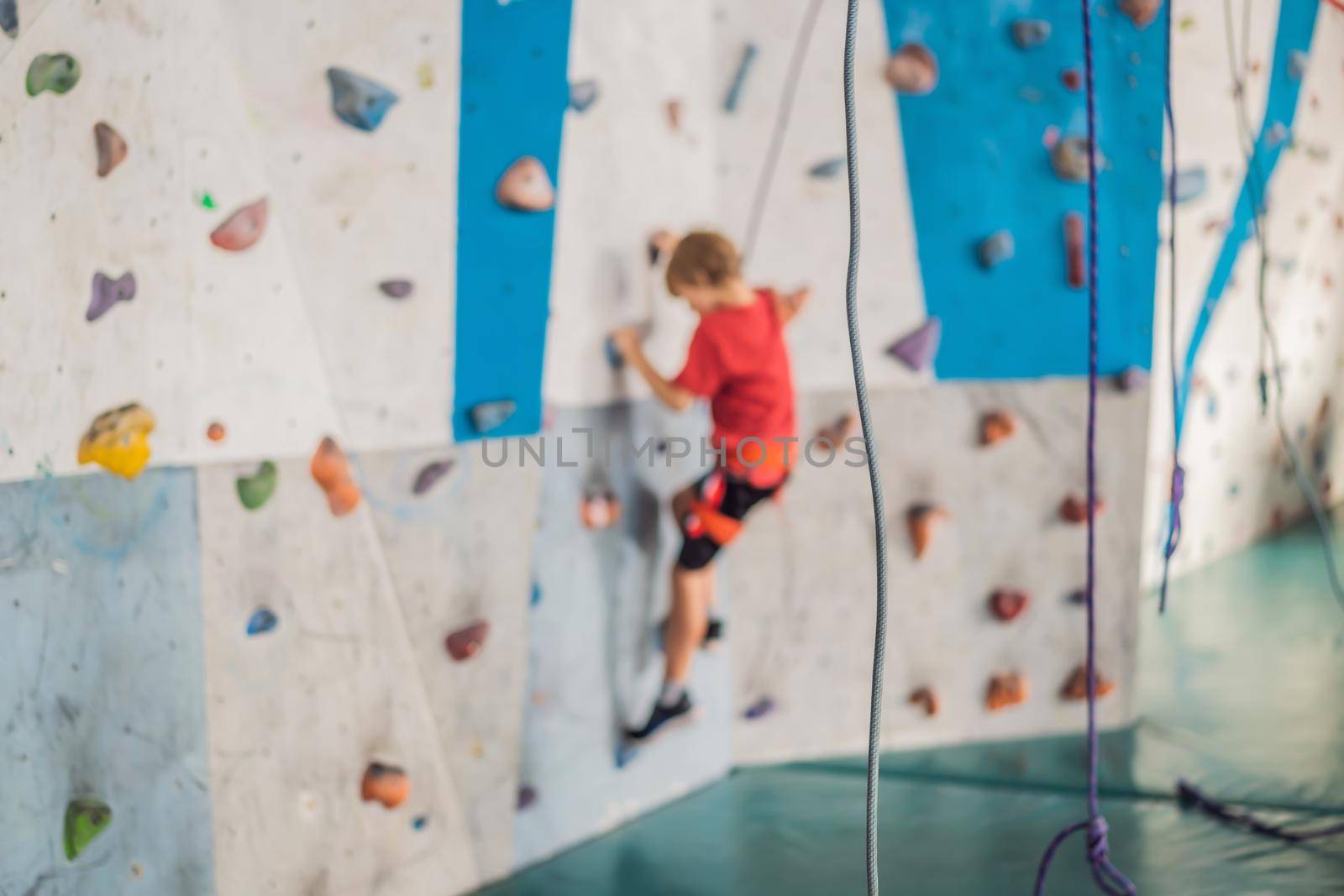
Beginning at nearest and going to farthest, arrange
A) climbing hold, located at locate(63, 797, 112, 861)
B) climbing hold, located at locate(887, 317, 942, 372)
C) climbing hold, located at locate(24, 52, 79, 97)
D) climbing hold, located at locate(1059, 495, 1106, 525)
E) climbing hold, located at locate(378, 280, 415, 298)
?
1. climbing hold, located at locate(24, 52, 79, 97)
2. climbing hold, located at locate(63, 797, 112, 861)
3. climbing hold, located at locate(378, 280, 415, 298)
4. climbing hold, located at locate(887, 317, 942, 372)
5. climbing hold, located at locate(1059, 495, 1106, 525)

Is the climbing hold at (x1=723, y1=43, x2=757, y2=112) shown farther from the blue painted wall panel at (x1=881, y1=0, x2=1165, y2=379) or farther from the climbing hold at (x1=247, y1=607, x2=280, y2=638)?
the climbing hold at (x1=247, y1=607, x2=280, y2=638)

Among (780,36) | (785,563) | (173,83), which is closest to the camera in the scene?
(173,83)

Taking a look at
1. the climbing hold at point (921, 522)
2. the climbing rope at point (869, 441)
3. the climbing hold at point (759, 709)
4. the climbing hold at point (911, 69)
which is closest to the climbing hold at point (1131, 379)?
the climbing hold at point (921, 522)

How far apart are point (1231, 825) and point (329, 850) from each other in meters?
1.65

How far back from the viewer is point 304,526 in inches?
70.7

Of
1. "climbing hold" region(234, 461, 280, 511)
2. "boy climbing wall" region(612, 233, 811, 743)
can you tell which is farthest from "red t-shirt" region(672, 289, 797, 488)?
"climbing hold" region(234, 461, 280, 511)

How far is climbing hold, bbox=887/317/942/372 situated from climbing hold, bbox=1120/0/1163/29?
2.53ft

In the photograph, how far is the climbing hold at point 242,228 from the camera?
64.9 inches

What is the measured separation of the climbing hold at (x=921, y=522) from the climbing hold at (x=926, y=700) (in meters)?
0.31

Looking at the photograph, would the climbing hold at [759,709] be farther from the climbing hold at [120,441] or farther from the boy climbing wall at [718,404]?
the climbing hold at [120,441]

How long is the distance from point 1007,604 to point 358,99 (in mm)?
1752

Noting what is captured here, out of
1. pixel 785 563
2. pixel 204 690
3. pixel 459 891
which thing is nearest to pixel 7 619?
pixel 204 690

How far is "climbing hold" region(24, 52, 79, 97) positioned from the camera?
1445mm

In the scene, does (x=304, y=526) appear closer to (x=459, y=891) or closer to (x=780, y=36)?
(x=459, y=891)
